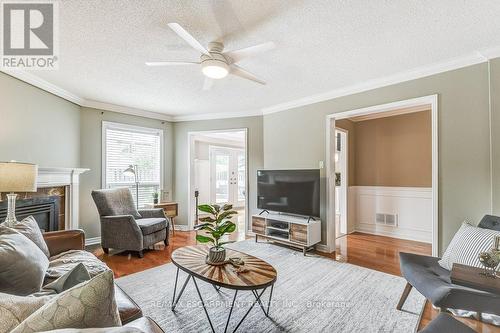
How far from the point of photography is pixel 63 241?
91.8 inches

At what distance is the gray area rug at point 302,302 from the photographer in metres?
1.99

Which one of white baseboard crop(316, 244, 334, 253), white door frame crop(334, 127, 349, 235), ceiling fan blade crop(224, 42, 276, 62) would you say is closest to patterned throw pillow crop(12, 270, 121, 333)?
ceiling fan blade crop(224, 42, 276, 62)

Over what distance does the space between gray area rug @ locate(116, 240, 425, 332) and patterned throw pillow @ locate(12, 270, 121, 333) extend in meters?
1.39

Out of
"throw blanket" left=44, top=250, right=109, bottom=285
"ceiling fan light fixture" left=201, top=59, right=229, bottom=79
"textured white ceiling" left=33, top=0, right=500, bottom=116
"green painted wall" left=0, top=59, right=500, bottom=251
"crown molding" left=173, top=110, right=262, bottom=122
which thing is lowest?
"throw blanket" left=44, top=250, right=109, bottom=285

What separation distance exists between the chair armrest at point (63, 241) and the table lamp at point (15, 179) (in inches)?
12.0

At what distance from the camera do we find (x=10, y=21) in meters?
1.97

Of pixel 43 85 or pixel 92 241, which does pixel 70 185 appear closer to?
pixel 92 241

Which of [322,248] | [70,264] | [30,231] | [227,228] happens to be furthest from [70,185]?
[322,248]

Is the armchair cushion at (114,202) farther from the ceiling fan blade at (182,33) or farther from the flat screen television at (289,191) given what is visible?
the ceiling fan blade at (182,33)

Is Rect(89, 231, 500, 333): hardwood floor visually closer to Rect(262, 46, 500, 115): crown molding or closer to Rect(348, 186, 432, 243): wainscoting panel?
Rect(348, 186, 432, 243): wainscoting panel

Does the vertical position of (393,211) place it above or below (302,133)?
below

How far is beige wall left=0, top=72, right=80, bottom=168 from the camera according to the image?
2.82 meters

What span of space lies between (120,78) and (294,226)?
10.3ft

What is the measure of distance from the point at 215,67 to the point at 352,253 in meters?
3.25
